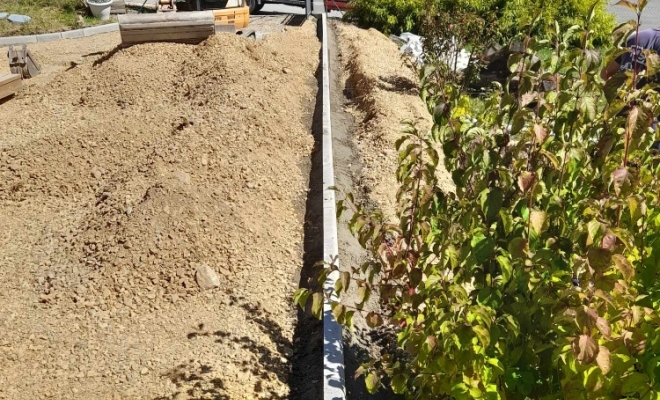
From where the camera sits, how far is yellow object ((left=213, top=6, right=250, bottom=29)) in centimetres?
1205

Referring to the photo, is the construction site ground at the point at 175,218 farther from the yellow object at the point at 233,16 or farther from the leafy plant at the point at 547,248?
the yellow object at the point at 233,16

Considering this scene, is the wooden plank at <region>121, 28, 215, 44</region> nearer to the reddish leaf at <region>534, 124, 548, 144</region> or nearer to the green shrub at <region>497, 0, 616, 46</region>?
the green shrub at <region>497, 0, 616, 46</region>

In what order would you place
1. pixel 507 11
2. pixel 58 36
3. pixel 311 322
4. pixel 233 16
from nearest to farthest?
pixel 311 322, pixel 507 11, pixel 233 16, pixel 58 36

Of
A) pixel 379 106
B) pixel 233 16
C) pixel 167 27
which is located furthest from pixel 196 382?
pixel 233 16

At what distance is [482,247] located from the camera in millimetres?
2211

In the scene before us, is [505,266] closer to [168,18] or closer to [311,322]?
[311,322]

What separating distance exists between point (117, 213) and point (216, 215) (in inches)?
29.2

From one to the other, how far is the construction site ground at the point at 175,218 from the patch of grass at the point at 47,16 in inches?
208

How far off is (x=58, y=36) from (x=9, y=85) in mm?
5072

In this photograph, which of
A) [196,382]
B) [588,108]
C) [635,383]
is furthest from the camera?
[196,382]

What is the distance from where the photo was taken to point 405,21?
1266cm

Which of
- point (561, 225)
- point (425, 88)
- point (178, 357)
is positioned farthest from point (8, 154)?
point (561, 225)

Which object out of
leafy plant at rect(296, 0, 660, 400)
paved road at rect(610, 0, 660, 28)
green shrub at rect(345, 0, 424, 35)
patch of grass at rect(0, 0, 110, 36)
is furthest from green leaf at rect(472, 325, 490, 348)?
paved road at rect(610, 0, 660, 28)

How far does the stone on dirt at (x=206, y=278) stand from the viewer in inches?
177
